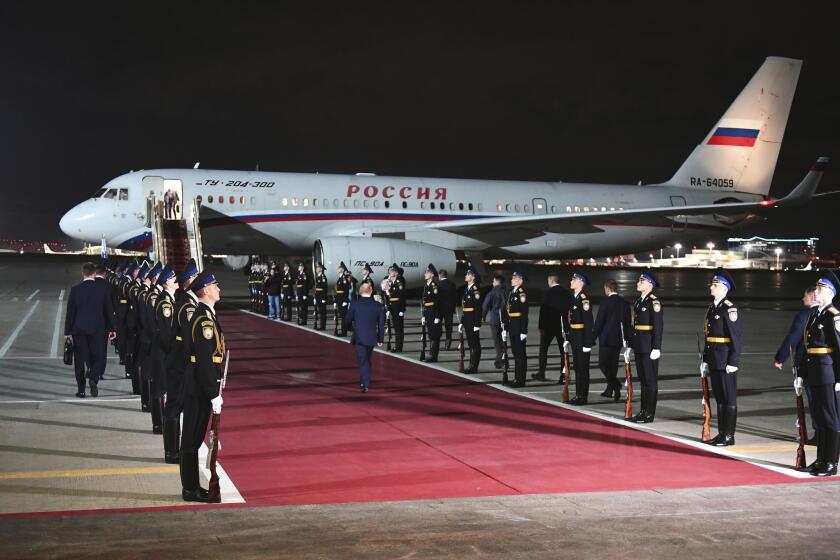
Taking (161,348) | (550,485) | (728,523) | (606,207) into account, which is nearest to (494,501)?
(550,485)

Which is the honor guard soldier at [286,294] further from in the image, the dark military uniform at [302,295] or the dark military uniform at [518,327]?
the dark military uniform at [518,327]

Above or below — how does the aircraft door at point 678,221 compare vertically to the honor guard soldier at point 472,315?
above

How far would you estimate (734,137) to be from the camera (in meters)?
34.7

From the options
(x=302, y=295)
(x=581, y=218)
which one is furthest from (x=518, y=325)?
(x=581, y=218)

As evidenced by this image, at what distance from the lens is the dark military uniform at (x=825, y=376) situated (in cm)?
798

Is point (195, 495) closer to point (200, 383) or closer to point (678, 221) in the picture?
point (200, 383)

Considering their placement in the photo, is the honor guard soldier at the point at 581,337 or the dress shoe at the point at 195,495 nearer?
the dress shoe at the point at 195,495

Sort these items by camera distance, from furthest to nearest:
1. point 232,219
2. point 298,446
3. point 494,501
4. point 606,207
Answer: point 606,207, point 232,219, point 298,446, point 494,501

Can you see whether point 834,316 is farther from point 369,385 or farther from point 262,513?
point 369,385

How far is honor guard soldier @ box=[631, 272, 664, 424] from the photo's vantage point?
1041 centimetres

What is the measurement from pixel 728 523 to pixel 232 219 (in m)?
22.7

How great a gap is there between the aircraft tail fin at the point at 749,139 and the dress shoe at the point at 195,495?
101 feet

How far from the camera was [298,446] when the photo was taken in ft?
29.0

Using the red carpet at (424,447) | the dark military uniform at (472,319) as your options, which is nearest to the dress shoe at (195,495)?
the red carpet at (424,447)
